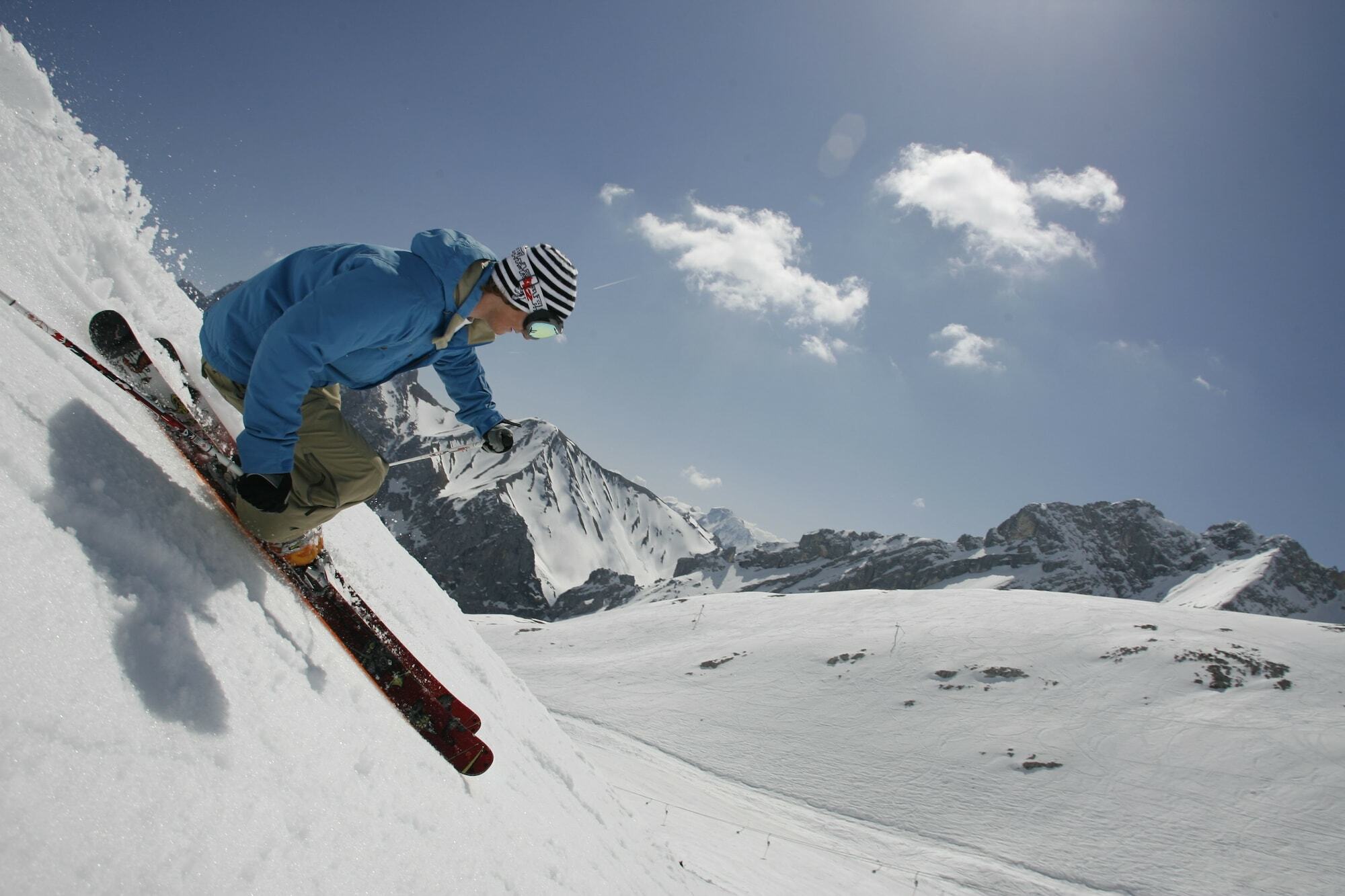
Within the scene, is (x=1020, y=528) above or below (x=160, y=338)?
above

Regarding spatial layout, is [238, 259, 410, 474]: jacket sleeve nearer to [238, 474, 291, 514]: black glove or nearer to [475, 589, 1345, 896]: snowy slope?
[238, 474, 291, 514]: black glove

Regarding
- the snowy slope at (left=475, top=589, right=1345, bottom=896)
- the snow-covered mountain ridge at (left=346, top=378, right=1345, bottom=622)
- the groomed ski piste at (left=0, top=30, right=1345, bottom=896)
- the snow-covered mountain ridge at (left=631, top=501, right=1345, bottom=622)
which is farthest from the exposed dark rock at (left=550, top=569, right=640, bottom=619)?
the groomed ski piste at (left=0, top=30, right=1345, bottom=896)

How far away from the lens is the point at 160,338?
16.4 feet

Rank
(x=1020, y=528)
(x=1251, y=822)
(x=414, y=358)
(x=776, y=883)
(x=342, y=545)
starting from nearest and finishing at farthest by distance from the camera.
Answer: (x=414, y=358), (x=342, y=545), (x=776, y=883), (x=1251, y=822), (x=1020, y=528)

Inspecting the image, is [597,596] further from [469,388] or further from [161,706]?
[161,706]

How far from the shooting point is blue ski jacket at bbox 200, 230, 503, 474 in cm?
325

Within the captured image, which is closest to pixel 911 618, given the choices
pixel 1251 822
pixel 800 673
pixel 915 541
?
pixel 800 673

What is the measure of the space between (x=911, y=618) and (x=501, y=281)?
5508cm

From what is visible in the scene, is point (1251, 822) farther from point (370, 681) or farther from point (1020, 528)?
point (1020, 528)

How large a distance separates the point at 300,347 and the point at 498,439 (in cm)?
241

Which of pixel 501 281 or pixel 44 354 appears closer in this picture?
pixel 44 354

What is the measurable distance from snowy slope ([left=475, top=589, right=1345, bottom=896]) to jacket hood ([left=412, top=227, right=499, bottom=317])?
362 inches

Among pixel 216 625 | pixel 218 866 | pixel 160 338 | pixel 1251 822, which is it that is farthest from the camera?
pixel 1251 822

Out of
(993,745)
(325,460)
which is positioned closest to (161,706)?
(325,460)
